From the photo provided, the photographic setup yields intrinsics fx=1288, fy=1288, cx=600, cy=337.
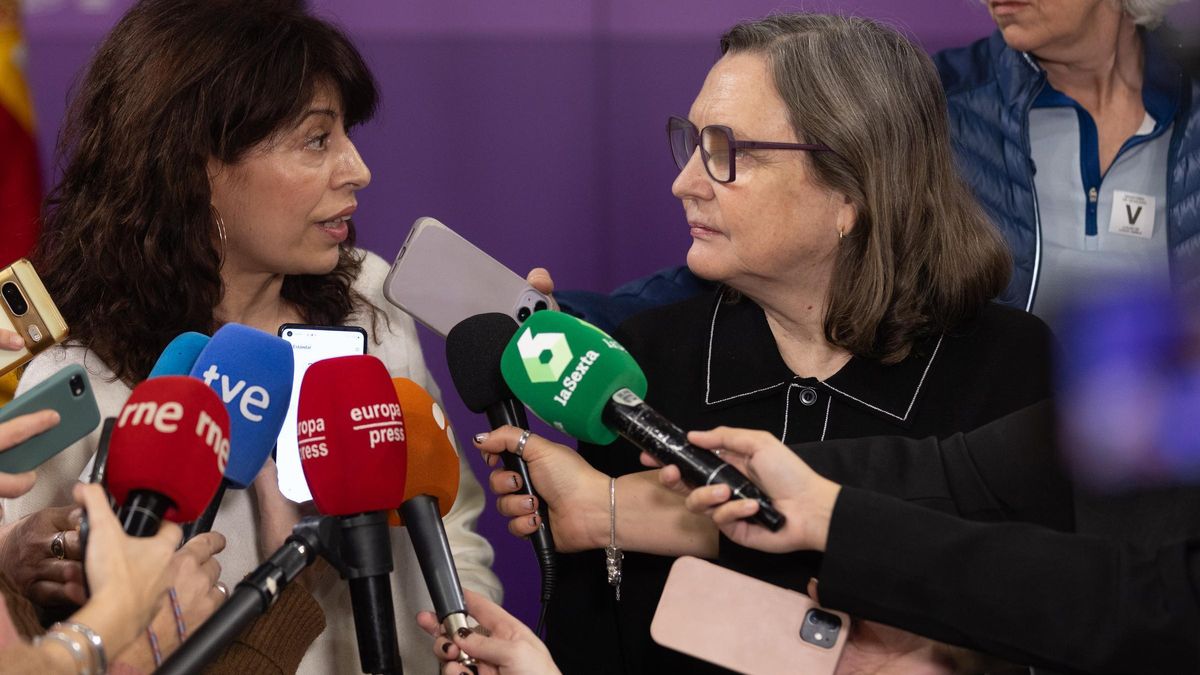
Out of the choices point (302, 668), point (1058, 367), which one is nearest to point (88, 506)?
point (302, 668)

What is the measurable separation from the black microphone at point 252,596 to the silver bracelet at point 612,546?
0.53m

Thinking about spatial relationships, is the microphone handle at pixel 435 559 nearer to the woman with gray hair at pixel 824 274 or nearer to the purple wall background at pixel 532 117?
the woman with gray hair at pixel 824 274

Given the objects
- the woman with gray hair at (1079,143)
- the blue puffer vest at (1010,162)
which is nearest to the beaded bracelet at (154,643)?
the blue puffer vest at (1010,162)

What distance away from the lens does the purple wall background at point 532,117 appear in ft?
8.98

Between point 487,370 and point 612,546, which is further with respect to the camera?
point 612,546

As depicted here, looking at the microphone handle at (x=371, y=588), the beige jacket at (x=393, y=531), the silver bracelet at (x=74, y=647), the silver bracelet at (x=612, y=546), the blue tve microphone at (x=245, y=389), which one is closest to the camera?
the silver bracelet at (x=74, y=647)

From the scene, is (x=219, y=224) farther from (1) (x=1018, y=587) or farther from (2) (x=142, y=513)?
(1) (x=1018, y=587)

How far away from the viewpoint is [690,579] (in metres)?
1.37

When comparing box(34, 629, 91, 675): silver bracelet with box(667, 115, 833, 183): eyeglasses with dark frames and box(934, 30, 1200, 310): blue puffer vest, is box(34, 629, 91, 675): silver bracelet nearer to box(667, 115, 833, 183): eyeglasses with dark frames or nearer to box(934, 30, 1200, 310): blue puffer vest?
box(667, 115, 833, 183): eyeglasses with dark frames

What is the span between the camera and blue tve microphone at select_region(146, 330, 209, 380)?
1427 millimetres

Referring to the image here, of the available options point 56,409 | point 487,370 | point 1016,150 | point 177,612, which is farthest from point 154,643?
point 1016,150

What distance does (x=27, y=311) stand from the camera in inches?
62.3

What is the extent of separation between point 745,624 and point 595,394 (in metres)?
0.29

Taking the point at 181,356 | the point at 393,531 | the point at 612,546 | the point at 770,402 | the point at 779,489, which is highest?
the point at 181,356
